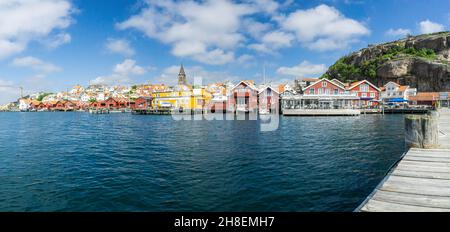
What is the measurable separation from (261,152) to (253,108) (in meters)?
59.8

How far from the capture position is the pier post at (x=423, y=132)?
10.7 meters

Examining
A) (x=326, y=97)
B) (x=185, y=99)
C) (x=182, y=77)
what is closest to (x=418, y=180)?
(x=326, y=97)

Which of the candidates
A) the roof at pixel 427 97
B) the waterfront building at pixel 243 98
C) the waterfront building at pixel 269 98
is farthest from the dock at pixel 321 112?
the roof at pixel 427 97

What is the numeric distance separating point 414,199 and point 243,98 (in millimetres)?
75920

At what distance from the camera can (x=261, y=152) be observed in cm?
1955

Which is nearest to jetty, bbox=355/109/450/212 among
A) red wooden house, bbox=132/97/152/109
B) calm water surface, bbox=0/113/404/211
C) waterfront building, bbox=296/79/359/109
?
calm water surface, bbox=0/113/404/211

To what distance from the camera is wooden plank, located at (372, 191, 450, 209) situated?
5.52 metres

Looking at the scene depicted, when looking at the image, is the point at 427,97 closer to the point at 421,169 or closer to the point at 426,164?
A: the point at 426,164

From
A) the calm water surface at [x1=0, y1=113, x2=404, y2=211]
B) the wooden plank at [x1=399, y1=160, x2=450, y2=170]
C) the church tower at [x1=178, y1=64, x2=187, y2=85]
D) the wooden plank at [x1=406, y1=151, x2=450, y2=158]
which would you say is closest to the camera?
the wooden plank at [x1=399, y1=160, x2=450, y2=170]

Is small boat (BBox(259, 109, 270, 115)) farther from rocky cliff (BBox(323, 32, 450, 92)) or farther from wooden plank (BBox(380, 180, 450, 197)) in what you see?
wooden plank (BBox(380, 180, 450, 197))
